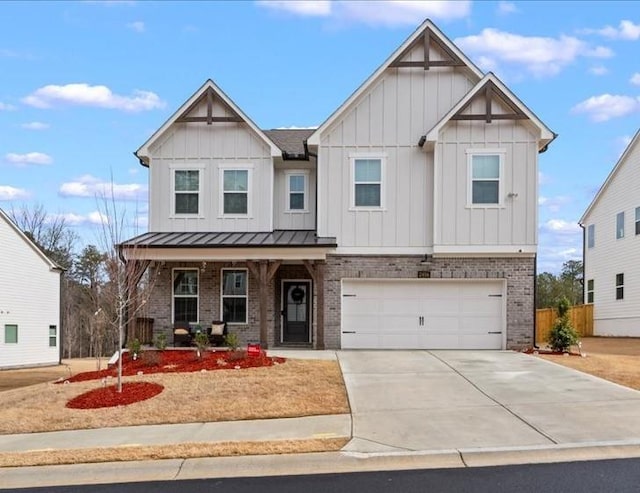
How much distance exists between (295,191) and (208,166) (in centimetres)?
287

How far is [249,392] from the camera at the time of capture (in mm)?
12867

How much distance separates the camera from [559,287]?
56.9 meters

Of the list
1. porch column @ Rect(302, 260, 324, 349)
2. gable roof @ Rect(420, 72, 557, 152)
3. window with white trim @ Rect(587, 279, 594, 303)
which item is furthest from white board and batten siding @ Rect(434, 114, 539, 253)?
window with white trim @ Rect(587, 279, 594, 303)

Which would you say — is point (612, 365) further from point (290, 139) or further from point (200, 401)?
point (290, 139)

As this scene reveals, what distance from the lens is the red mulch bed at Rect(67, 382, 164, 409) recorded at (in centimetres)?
1267

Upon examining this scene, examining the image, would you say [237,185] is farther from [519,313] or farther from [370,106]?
[519,313]

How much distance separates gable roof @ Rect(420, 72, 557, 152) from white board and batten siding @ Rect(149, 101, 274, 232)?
5.40 meters

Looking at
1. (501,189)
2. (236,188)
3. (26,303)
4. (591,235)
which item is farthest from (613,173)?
(26,303)

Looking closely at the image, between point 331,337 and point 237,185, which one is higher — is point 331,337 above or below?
below

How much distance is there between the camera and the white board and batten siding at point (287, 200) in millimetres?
21594

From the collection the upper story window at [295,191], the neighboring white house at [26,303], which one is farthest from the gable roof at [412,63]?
the neighboring white house at [26,303]

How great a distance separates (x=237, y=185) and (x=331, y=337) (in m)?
5.56

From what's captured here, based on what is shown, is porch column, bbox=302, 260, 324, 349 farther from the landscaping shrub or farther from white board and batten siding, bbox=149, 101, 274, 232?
the landscaping shrub

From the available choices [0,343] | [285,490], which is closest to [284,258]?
[285,490]
